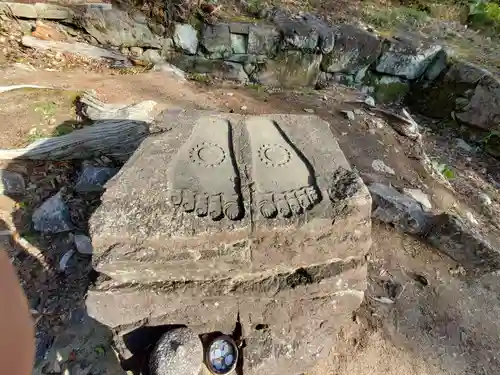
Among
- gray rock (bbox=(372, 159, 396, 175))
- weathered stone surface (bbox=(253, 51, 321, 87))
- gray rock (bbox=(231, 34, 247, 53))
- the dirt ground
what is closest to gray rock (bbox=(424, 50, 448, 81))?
the dirt ground

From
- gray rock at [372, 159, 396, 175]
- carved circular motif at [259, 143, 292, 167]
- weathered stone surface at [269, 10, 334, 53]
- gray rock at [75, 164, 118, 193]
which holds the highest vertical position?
carved circular motif at [259, 143, 292, 167]

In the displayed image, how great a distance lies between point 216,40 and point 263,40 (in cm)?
77

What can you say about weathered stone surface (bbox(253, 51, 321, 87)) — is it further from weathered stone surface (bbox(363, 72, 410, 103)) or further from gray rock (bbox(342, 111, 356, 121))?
gray rock (bbox(342, 111, 356, 121))

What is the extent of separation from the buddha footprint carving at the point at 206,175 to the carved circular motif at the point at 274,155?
0.77 feet

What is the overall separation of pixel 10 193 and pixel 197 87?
3.06 meters

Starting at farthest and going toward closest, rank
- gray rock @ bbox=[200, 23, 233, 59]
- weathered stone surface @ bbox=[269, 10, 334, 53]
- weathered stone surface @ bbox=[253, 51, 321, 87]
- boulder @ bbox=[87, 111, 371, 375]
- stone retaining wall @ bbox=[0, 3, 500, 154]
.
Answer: weathered stone surface @ bbox=[253, 51, 321, 87] → weathered stone surface @ bbox=[269, 10, 334, 53] → gray rock @ bbox=[200, 23, 233, 59] → stone retaining wall @ bbox=[0, 3, 500, 154] → boulder @ bbox=[87, 111, 371, 375]

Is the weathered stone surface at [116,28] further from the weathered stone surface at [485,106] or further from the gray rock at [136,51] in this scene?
the weathered stone surface at [485,106]

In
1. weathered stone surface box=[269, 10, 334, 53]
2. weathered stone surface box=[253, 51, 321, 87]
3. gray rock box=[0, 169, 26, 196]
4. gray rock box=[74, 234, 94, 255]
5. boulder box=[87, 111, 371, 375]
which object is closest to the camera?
boulder box=[87, 111, 371, 375]

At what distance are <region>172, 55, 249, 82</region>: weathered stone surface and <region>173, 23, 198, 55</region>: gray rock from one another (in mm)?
127

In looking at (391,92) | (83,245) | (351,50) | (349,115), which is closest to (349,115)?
(349,115)

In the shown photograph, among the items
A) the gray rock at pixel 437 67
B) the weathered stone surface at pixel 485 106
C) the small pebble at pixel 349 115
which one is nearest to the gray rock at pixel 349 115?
the small pebble at pixel 349 115

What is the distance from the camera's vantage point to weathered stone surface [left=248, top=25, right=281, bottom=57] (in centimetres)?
596

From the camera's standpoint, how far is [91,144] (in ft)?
12.0

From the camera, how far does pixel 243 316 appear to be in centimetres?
231
